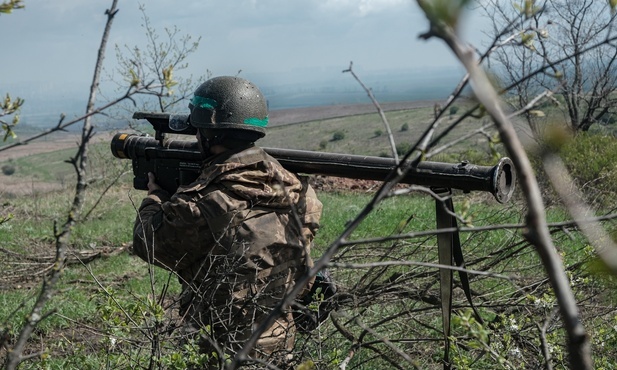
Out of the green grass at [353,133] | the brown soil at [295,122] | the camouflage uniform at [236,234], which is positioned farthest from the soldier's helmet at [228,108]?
the green grass at [353,133]

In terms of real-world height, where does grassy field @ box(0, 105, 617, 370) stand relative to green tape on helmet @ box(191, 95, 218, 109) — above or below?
below

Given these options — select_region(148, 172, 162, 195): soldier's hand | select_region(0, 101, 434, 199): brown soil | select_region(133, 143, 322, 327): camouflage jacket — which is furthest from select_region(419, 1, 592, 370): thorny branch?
select_region(0, 101, 434, 199): brown soil

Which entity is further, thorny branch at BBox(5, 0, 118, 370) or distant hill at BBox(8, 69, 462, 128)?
distant hill at BBox(8, 69, 462, 128)

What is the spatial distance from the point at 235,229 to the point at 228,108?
2.13ft

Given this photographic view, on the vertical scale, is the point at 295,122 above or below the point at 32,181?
below

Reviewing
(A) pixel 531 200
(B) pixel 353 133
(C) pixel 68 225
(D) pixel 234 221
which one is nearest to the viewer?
(A) pixel 531 200

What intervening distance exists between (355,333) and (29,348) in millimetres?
2498

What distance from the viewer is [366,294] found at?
453 cm

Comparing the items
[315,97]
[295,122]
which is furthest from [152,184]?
[315,97]

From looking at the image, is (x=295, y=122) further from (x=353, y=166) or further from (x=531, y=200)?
(x=531, y=200)

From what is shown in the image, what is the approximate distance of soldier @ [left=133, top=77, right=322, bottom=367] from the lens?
3.88 m

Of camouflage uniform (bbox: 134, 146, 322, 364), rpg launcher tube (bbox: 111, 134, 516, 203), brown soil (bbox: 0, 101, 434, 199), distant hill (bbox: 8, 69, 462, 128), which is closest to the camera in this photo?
rpg launcher tube (bbox: 111, 134, 516, 203)

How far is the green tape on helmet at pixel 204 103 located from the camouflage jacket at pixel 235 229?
27 cm

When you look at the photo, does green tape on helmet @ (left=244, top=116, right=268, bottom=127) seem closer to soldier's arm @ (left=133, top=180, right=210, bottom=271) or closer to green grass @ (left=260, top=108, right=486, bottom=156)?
soldier's arm @ (left=133, top=180, right=210, bottom=271)
